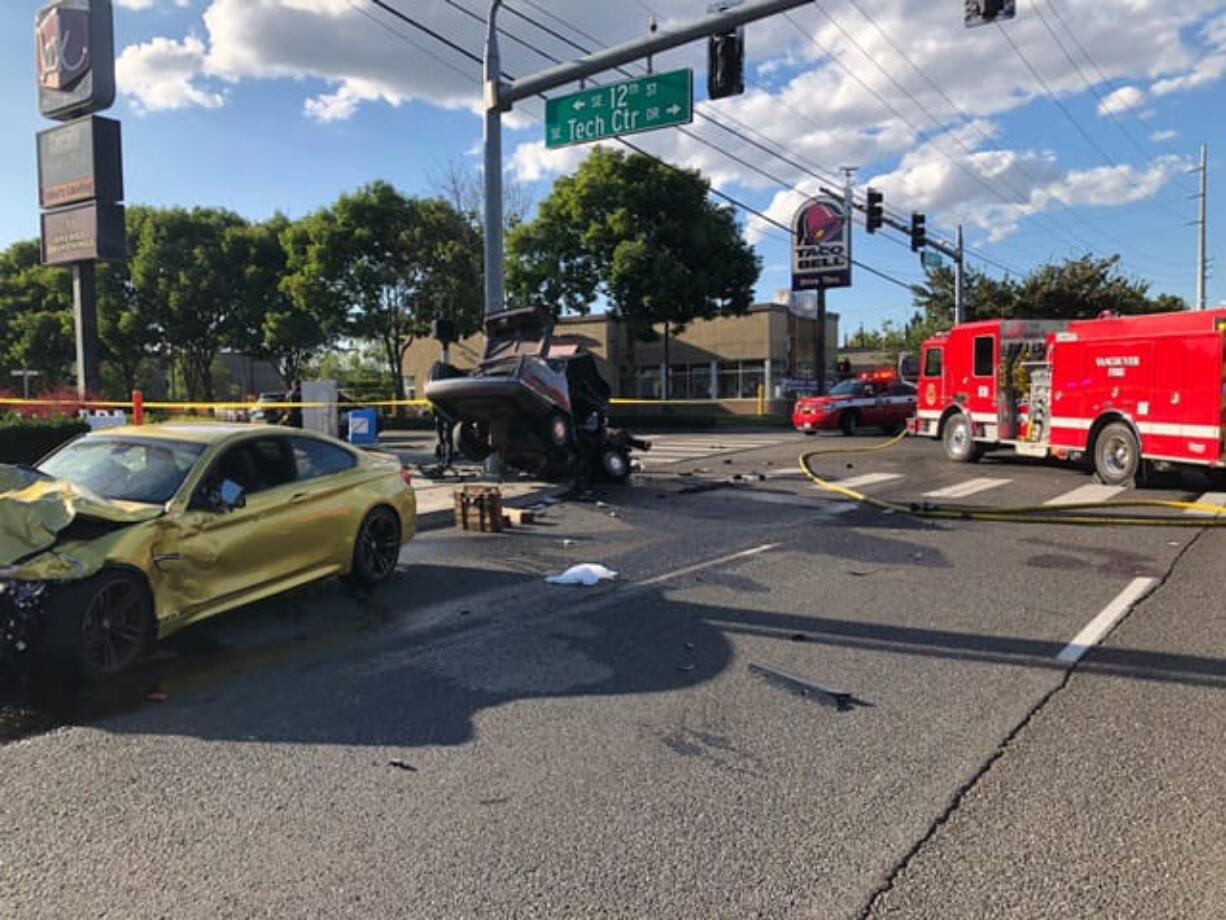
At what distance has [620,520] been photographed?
1151cm

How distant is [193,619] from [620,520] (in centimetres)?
646

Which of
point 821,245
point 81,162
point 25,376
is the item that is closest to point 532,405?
point 81,162

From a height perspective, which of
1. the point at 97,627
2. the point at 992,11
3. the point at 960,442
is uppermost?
the point at 992,11

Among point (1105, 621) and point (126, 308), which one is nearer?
point (1105, 621)

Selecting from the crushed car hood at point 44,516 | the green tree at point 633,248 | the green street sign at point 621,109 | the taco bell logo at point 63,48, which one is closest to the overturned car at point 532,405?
the green street sign at point 621,109

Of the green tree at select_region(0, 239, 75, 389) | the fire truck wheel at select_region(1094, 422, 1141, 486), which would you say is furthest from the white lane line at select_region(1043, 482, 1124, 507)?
the green tree at select_region(0, 239, 75, 389)

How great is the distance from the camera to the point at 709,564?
862cm

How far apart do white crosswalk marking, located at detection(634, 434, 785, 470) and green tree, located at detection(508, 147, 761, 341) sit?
8.63 metres

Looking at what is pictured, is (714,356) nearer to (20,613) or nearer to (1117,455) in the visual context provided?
(1117,455)

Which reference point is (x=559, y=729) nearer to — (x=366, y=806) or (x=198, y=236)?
(x=366, y=806)

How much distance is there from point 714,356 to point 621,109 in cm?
3256

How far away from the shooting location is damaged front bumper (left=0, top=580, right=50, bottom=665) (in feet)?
15.5

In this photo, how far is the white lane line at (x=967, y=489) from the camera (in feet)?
44.3

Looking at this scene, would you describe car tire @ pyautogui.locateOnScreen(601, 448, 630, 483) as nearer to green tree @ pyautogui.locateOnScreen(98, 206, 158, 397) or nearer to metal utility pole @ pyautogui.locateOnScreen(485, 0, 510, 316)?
metal utility pole @ pyautogui.locateOnScreen(485, 0, 510, 316)
